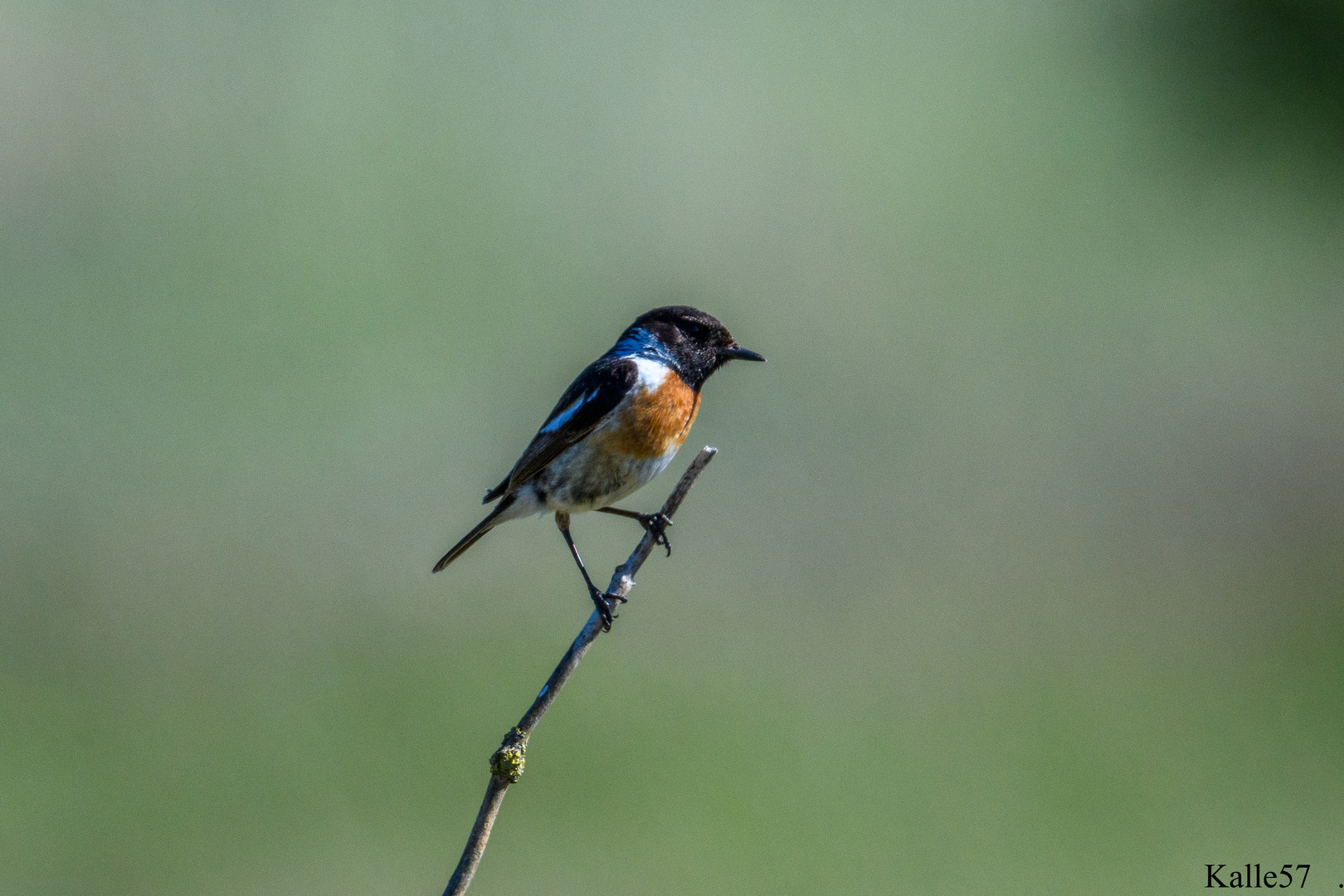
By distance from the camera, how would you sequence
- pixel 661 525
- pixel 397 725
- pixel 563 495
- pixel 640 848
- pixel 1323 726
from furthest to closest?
pixel 1323 726 → pixel 397 725 → pixel 640 848 → pixel 563 495 → pixel 661 525

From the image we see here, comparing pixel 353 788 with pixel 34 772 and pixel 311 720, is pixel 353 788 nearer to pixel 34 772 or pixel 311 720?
pixel 311 720

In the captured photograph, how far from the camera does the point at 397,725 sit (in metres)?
8.88

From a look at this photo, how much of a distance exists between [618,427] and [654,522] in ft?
3.07

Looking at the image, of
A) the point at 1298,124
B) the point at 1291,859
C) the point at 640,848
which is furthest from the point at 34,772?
the point at 1298,124

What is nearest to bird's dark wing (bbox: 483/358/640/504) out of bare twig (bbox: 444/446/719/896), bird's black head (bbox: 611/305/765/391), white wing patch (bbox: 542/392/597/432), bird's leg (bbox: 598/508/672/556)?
white wing patch (bbox: 542/392/597/432)

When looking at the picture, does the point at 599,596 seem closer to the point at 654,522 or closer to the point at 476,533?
the point at 654,522

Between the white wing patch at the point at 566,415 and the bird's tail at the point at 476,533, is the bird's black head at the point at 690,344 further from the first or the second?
the bird's tail at the point at 476,533

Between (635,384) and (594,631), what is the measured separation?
190cm

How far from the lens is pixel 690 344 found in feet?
15.0

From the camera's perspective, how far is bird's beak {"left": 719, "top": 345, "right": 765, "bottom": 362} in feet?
14.5

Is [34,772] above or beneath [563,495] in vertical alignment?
beneath

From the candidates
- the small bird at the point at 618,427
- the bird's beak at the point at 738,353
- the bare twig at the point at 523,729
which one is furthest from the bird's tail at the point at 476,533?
the bare twig at the point at 523,729

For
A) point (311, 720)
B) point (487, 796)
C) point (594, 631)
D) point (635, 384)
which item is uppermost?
point (635, 384)

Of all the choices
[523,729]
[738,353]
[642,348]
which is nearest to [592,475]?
[642,348]
